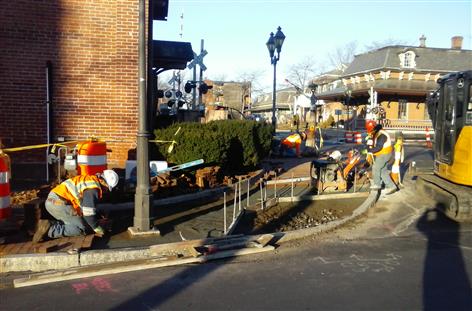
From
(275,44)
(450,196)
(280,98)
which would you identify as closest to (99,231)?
(450,196)

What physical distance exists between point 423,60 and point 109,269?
175 ft

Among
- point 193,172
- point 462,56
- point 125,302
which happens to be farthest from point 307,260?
point 462,56

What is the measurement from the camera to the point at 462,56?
5456 cm

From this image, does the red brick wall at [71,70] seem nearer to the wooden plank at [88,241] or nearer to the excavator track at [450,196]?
the wooden plank at [88,241]

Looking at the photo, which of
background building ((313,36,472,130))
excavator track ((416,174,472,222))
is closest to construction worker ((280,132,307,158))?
excavator track ((416,174,472,222))

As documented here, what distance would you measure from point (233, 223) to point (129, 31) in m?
5.72

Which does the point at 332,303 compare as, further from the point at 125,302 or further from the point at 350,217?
the point at 350,217

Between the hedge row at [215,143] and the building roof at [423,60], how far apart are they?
41.3 meters

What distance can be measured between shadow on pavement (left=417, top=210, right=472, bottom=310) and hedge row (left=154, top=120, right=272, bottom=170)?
16.0ft

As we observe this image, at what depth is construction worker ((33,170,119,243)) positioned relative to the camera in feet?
22.4

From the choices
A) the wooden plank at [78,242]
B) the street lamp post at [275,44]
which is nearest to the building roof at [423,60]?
the street lamp post at [275,44]

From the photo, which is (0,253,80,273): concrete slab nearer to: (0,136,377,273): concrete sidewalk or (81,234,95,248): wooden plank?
(0,136,377,273): concrete sidewalk

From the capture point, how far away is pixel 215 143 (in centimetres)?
1130

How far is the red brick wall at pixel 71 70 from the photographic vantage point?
10641 millimetres
